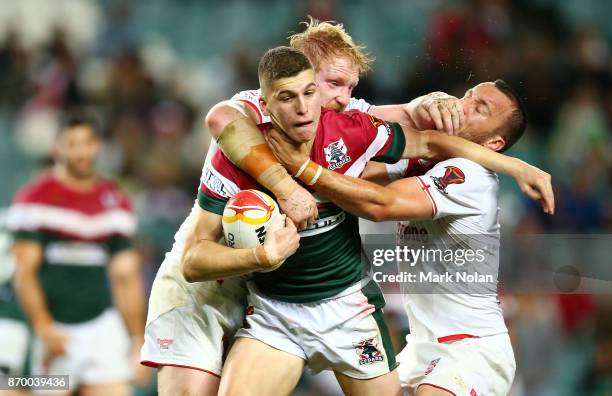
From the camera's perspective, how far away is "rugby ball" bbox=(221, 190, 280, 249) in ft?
13.0

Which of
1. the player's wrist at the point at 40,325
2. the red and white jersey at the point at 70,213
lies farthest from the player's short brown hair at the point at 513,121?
the player's wrist at the point at 40,325

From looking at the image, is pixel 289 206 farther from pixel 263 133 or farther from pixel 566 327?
pixel 566 327

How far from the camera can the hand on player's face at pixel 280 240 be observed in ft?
12.8

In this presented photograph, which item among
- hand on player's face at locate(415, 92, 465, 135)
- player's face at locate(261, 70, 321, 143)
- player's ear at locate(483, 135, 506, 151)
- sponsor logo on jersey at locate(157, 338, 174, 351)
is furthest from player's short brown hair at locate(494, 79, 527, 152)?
A: sponsor logo on jersey at locate(157, 338, 174, 351)

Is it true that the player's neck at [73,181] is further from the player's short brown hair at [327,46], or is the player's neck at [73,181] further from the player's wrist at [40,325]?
the player's short brown hair at [327,46]

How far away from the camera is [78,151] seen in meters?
7.50

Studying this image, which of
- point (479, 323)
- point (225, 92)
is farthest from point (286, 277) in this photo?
point (225, 92)

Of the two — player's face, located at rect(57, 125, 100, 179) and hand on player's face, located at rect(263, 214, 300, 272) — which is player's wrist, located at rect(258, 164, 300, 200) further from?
player's face, located at rect(57, 125, 100, 179)

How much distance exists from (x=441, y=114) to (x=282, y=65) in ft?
2.93

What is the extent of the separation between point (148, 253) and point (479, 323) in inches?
189

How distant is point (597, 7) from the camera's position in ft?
33.1

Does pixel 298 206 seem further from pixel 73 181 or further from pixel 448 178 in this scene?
pixel 73 181

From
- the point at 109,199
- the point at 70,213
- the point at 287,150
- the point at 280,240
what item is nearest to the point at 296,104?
the point at 287,150

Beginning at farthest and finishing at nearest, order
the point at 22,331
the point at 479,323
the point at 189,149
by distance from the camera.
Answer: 1. the point at 189,149
2. the point at 22,331
3. the point at 479,323
